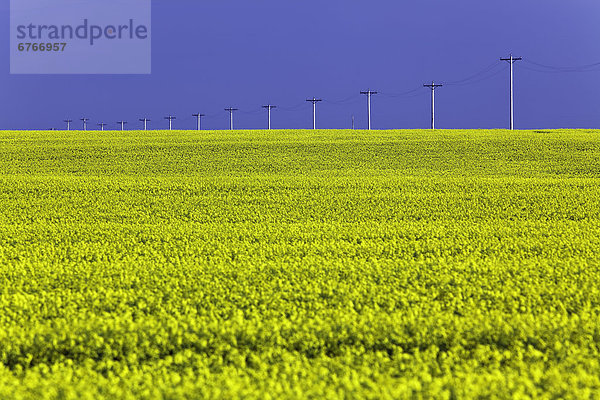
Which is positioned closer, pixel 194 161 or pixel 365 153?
pixel 194 161

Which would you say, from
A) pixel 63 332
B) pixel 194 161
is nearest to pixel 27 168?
pixel 194 161

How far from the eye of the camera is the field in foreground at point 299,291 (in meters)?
6.07

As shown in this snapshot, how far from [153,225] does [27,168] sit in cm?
1768

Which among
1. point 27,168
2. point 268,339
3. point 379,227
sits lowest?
point 268,339

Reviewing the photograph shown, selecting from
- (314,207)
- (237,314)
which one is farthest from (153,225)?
(237,314)

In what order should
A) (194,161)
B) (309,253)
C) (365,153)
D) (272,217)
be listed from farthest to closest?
(365,153), (194,161), (272,217), (309,253)

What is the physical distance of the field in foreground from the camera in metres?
A: 6.07

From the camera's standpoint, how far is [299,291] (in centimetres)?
910

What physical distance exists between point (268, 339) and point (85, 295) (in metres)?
3.48

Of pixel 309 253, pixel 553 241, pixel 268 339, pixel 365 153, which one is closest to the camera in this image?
pixel 268 339

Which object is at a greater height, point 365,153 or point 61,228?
point 365,153

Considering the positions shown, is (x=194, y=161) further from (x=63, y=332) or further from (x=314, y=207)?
(x=63, y=332)

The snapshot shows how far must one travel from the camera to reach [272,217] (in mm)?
16766

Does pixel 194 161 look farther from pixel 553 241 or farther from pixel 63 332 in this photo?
pixel 63 332
